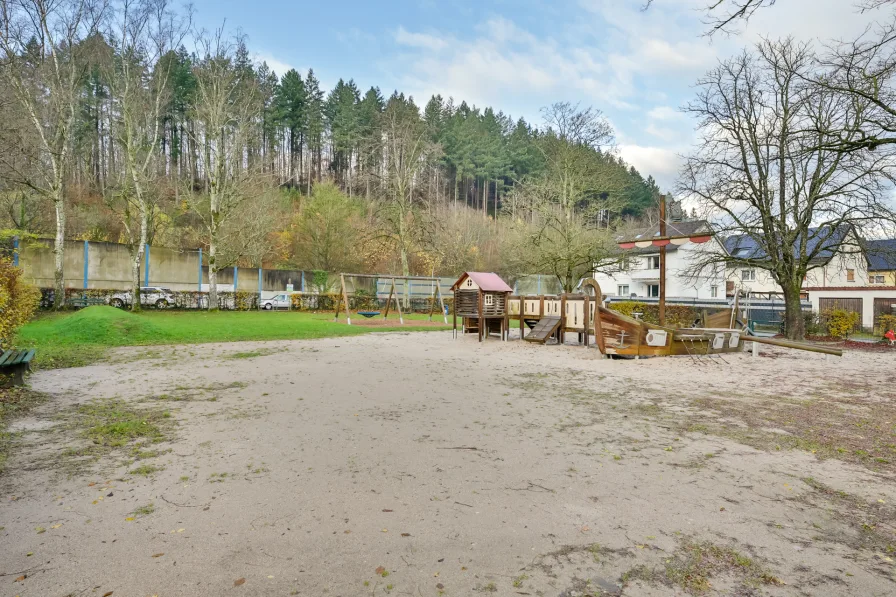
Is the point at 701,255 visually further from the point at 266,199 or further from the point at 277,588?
the point at 266,199

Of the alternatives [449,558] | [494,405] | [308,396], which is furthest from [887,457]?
[308,396]

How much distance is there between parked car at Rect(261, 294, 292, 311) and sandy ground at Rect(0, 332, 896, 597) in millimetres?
24925

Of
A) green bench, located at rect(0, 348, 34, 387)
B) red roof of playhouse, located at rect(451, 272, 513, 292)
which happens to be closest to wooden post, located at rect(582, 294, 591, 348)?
red roof of playhouse, located at rect(451, 272, 513, 292)

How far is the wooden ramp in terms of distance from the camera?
1723cm

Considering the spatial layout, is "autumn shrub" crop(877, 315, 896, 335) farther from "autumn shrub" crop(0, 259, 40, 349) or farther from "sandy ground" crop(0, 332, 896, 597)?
"autumn shrub" crop(0, 259, 40, 349)

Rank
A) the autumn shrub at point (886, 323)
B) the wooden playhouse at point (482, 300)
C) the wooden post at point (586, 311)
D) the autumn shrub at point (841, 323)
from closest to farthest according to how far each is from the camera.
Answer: the wooden post at point (586, 311) → the wooden playhouse at point (482, 300) → the autumn shrub at point (886, 323) → the autumn shrub at point (841, 323)

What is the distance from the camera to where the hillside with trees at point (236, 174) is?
77.2 feet

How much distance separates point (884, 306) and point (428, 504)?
93.0 feet

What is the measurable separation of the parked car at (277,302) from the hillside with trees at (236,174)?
13.7 feet

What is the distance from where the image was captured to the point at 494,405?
7691 mm

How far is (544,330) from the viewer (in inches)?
690

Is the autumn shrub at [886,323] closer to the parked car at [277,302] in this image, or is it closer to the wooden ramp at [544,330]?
the wooden ramp at [544,330]

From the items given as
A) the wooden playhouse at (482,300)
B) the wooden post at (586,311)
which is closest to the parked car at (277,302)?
the wooden playhouse at (482,300)

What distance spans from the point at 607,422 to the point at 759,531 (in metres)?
3.18
